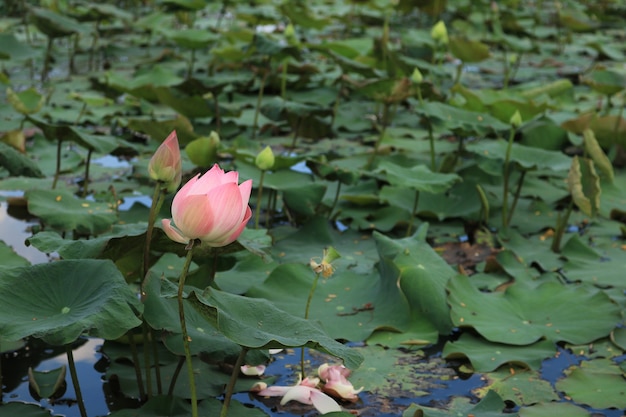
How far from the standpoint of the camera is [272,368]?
173 cm

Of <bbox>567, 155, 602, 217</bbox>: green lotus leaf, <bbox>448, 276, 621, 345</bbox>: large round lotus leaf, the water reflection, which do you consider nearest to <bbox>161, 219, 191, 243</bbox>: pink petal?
<bbox>448, 276, 621, 345</bbox>: large round lotus leaf

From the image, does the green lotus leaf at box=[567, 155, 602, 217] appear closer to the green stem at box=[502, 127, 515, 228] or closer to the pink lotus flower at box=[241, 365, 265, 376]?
the green stem at box=[502, 127, 515, 228]

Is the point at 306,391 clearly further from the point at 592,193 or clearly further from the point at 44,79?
the point at 44,79

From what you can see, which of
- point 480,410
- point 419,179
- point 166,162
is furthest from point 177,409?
point 419,179

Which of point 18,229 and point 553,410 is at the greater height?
point 553,410

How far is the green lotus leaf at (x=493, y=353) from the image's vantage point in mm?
1742

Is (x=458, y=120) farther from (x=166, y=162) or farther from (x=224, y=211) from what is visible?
(x=224, y=211)

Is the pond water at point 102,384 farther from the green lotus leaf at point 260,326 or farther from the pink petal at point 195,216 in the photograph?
the pink petal at point 195,216

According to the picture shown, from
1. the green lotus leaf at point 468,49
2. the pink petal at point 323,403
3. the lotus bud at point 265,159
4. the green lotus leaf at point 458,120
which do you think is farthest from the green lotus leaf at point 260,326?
the green lotus leaf at point 468,49

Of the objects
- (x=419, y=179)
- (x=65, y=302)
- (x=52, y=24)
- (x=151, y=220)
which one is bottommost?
(x=52, y=24)

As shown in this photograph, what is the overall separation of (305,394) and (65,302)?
19.4 inches

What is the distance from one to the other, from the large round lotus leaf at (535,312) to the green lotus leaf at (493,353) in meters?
0.02

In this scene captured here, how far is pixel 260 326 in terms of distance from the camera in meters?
1.23

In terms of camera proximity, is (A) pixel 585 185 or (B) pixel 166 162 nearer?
(B) pixel 166 162
